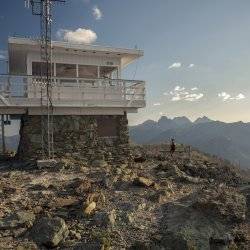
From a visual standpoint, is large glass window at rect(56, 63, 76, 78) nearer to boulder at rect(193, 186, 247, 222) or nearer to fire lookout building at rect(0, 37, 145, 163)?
fire lookout building at rect(0, 37, 145, 163)

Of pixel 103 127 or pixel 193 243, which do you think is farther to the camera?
pixel 103 127

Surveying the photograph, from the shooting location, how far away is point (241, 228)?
Result: 13070 mm

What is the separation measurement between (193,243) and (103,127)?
12861 millimetres

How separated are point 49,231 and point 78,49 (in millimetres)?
14030

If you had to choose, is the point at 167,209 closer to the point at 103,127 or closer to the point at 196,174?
the point at 196,174

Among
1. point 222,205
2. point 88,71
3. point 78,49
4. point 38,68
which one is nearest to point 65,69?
point 88,71

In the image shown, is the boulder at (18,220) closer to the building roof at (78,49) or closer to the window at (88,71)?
the building roof at (78,49)

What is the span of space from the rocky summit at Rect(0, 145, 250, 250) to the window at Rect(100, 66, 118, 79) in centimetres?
887

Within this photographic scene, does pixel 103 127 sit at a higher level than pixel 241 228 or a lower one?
higher

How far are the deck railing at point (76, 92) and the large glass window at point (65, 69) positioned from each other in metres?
0.79

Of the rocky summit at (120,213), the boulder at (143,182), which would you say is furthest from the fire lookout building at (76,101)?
the boulder at (143,182)

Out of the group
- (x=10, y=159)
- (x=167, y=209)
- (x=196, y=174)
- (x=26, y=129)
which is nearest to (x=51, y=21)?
(x=26, y=129)

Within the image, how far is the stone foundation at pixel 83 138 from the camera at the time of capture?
2202 centimetres

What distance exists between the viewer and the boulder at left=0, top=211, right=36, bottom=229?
12038mm
